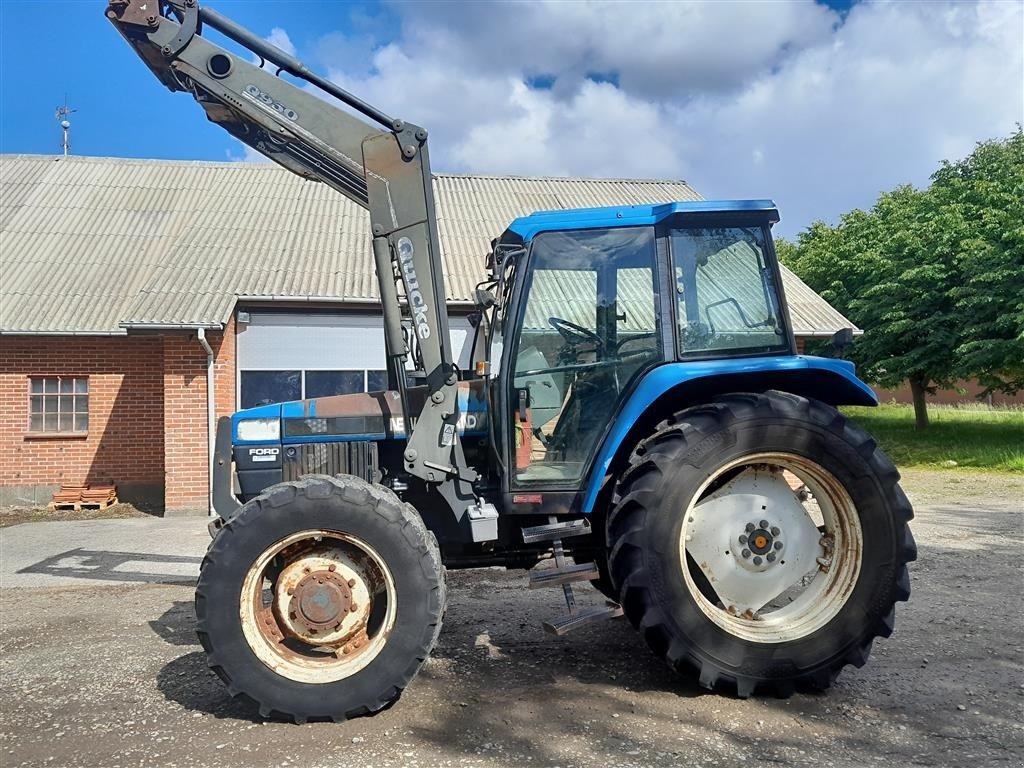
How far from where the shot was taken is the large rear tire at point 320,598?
349 centimetres

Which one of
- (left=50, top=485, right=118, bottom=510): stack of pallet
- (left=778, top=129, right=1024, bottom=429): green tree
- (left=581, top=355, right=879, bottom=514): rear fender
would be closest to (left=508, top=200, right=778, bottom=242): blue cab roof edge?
(left=581, top=355, right=879, bottom=514): rear fender

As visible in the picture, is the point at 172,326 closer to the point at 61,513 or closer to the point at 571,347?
the point at 61,513

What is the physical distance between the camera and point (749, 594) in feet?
12.7

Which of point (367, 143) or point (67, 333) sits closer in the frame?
point (367, 143)

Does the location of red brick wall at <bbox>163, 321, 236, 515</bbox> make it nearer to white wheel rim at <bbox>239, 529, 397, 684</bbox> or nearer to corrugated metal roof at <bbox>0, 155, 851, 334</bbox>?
corrugated metal roof at <bbox>0, 155, 851, 334</bbox>

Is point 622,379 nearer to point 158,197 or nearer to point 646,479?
point 646,479

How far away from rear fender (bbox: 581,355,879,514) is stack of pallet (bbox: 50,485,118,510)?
1004 centimetres

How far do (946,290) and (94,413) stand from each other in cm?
1777

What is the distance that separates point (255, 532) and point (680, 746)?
2.11 m

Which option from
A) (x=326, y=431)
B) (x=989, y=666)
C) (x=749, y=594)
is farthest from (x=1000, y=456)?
(x=326, y=431)

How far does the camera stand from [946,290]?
17672 millimetres

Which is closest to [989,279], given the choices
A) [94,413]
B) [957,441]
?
[957,441]

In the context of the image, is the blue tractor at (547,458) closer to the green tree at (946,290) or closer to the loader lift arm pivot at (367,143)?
the loader lift arm pivot at (367,143)

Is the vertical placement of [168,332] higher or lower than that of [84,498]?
higher
